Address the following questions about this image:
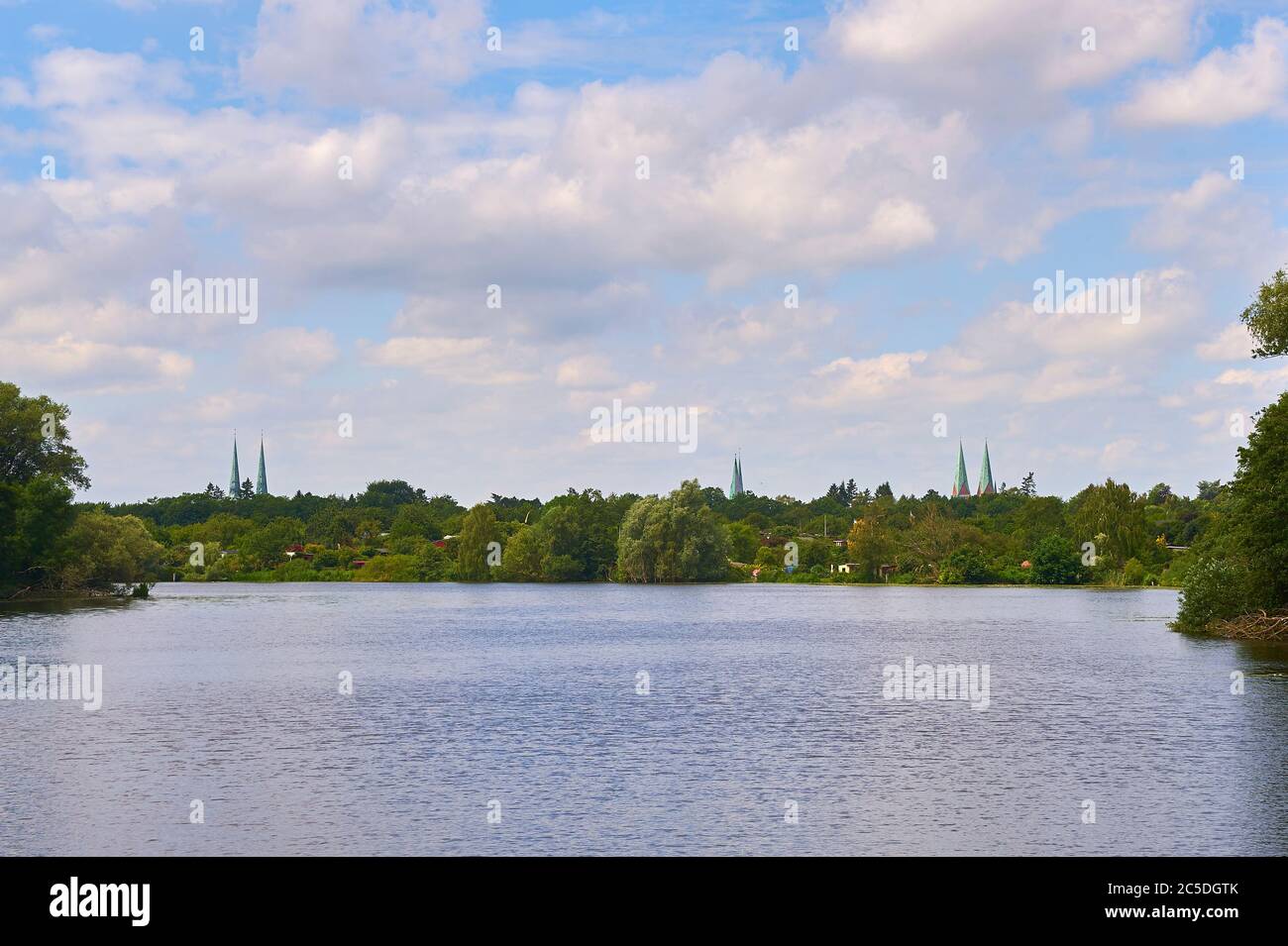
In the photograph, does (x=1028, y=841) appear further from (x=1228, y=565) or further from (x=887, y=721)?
(x=1228, y=565)

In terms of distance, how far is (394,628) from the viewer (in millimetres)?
93250

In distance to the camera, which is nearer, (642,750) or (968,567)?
(642,750)

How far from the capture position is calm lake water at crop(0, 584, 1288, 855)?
1040 inches

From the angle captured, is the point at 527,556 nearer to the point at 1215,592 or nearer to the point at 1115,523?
the point at 1115,523

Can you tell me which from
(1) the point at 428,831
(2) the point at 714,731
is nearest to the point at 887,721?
(2) the point at 714,731

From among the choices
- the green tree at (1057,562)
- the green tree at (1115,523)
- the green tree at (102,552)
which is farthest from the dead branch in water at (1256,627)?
the green tree at (102,552)

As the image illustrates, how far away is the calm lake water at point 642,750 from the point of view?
1040 inches

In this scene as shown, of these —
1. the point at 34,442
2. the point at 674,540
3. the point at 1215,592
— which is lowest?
the point at 1215,592

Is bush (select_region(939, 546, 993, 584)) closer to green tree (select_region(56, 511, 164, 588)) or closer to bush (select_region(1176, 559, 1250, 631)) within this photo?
bush (select_region(1176, 559, 1250, 631))

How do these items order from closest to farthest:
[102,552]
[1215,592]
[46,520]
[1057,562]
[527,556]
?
[1215,592] → [46,520] → [102,552] → [1057,562] → [527,556]

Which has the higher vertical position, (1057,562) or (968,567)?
(1057,562)

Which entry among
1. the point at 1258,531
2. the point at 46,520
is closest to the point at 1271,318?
the point at 1258,531

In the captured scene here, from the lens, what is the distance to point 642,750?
120ft
